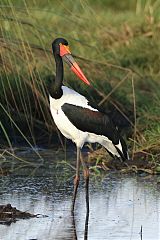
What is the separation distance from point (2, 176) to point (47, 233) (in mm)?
2010

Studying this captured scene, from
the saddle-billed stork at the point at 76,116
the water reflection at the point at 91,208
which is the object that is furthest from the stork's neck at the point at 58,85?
the water reflection at the point at 91,208

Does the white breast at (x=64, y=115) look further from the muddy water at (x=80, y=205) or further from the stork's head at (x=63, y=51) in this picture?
the muddy water at (x=80, y=205)

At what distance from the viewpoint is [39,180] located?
7.91 meters

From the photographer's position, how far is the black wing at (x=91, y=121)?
7.47 meters

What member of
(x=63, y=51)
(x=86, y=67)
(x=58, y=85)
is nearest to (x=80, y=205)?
(x=58, y=85)

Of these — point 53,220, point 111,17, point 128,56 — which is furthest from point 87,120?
point 111,17

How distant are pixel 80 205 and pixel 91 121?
762mm

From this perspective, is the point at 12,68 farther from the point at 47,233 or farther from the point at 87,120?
the point at 47,233

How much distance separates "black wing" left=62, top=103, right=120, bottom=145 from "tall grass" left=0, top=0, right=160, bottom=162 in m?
0.27

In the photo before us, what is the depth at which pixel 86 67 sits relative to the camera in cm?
899

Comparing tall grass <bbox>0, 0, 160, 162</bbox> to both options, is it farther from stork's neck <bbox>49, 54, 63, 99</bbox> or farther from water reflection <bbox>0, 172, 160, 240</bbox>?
water reflection <bbox>0, 172, 160, 240</bbox>

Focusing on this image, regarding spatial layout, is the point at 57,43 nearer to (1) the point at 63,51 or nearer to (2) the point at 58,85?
(1) the point at 63,51

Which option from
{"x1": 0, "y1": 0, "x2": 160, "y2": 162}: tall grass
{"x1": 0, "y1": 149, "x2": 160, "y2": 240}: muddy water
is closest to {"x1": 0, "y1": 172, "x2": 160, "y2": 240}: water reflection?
{"x1": 0, "y1": 149, "x2": 160, "y2": 240}: muddy water

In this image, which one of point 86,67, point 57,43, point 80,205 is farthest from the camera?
point 86,67
